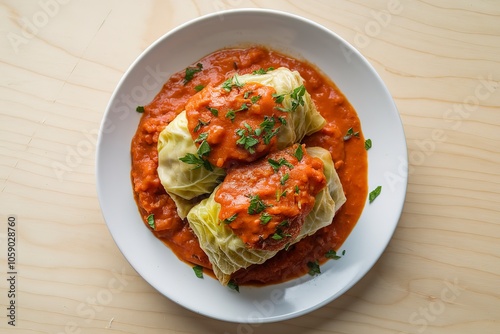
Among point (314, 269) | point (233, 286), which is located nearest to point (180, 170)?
point (233, 286)

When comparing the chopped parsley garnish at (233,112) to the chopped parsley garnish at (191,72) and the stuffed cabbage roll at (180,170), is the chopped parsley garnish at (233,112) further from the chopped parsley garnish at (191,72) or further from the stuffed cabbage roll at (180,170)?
the chopped parsley garnish at (191,72)

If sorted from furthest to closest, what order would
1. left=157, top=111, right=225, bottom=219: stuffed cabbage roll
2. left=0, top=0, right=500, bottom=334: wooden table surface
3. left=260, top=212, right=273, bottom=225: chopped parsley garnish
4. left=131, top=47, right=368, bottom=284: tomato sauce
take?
left=0, top=0, right=500, bottom=334: wooden table surface
left=131, top=47, right=368, bottom=284: tomato sauce
left=157, top=111, right=225, bottom=219: stuffed cabbage roll
left=260, top=212, right=273, bottom=225: chopped parsley garnish

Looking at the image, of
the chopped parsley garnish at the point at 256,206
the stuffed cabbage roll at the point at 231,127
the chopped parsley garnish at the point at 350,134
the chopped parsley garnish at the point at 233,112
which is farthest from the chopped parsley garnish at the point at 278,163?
the chopped parsley garnish at the point at 350,134

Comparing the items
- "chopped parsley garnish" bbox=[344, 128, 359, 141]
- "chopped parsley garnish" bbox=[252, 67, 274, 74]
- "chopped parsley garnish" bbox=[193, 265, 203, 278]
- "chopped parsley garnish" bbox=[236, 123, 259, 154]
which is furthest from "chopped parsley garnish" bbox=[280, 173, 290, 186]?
"chopped parsley garnish" bbox=[193, 265, 203, 278]

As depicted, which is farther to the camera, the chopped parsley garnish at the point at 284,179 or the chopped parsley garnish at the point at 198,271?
the chopped parsley garnish at the point at 198,271

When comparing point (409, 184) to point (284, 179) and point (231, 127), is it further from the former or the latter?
point (231, 127)

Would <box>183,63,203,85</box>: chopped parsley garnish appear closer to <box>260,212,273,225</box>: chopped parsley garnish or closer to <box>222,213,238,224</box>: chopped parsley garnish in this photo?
<box>222,213,238,224</box>: chopped parsley garnish
